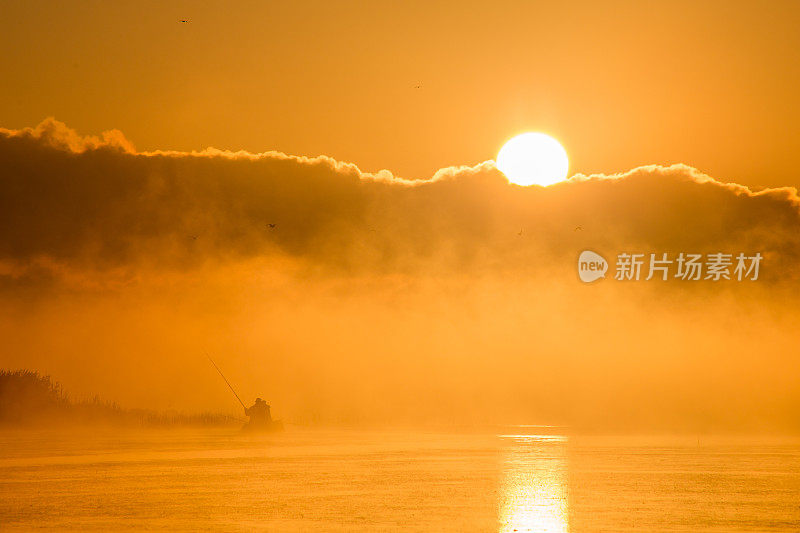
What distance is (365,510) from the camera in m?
48.2

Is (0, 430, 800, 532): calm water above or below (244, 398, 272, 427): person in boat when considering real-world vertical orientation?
below

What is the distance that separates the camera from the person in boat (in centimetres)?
13675

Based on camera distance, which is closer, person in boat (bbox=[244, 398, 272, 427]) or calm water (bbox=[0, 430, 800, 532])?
calm water (bbox=[0, 430, 800, 532])

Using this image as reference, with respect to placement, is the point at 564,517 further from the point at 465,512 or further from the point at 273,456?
the point at 273,456

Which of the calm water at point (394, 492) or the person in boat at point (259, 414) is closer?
the calm water at point (394, 492)

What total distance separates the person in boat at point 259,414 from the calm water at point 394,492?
35.6m

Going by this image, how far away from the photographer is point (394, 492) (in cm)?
5841

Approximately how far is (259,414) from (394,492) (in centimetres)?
8301

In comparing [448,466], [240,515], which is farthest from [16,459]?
[240,515]

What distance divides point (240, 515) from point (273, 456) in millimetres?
50298

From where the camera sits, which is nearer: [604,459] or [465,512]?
[465,512]

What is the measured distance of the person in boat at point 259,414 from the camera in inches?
5384

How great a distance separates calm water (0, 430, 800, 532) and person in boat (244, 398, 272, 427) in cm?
3557

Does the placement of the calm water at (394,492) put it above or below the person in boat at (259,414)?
below
